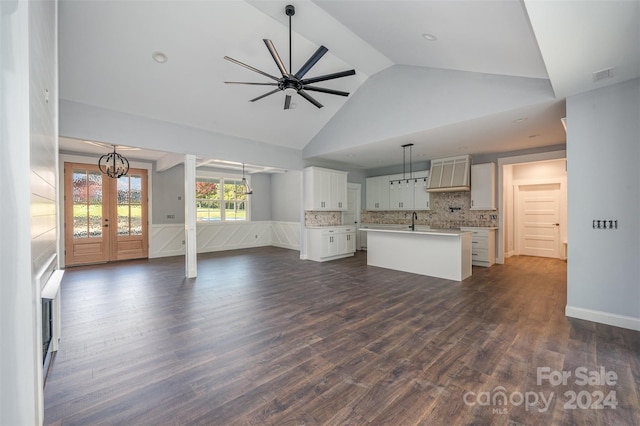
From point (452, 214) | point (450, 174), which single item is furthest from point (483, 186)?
point (452, 214)

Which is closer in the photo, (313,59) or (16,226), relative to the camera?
(16,226)

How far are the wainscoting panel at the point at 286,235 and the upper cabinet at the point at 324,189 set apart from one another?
6.06 ft

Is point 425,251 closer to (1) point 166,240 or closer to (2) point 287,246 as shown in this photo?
(2) point 287,246

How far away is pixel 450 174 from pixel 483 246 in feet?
6.39

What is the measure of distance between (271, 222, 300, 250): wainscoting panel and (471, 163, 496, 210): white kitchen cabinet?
5.20 metres

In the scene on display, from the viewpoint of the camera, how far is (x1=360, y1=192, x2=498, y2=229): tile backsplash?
6.70 m

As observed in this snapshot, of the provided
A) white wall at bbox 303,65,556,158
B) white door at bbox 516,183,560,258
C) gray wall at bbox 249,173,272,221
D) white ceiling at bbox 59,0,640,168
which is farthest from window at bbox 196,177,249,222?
white door at bbox 516,183,560,258

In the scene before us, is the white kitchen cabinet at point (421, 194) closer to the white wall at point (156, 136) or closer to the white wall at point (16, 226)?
the white wall at point (156, 136)

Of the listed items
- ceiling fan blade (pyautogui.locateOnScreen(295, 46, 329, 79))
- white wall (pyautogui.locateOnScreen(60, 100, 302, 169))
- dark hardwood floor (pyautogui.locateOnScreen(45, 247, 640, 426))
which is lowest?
dark hardwood floor (pyautogui.locateOnScreen(45, 247, 640, 426))

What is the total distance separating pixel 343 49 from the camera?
4.16 metres

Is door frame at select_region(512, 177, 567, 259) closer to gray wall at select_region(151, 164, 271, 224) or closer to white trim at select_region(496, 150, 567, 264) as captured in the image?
white trim at select_region(496, 150, 567, 264)

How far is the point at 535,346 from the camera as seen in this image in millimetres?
2531

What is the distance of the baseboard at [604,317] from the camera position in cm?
290

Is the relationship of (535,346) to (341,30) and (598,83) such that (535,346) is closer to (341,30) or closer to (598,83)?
(598,83)
